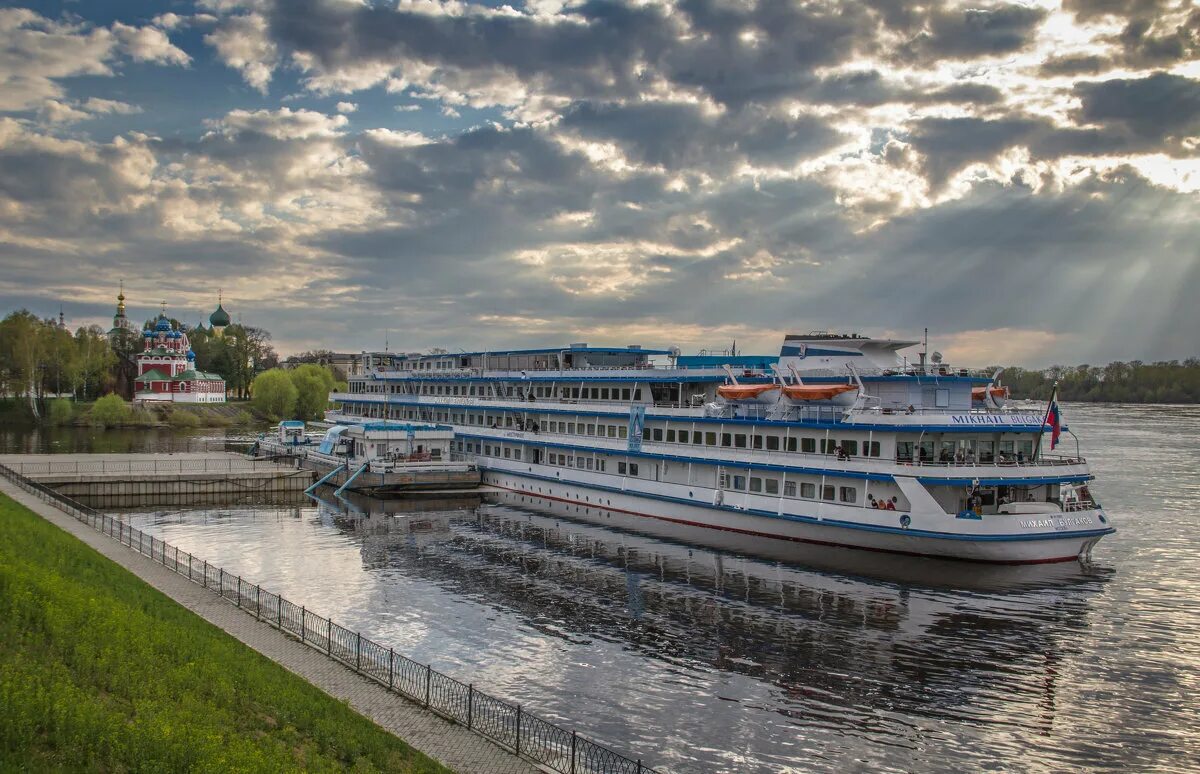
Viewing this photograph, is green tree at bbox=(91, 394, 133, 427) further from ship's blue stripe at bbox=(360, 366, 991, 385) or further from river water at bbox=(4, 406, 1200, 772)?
river water at bbox=(4, 406, 1200, 772)

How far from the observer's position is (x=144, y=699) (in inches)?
638

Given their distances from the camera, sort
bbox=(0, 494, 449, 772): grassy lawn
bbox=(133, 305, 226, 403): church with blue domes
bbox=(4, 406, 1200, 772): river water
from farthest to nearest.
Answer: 1. bbox=(133, 305, 226, 403): church with blue domes
2. bbox=(4, 406, 1200, 772): river water
3. bbox=(0, 494, 449, 772): grassy lawn

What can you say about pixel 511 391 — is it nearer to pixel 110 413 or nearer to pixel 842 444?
pixel 842 444

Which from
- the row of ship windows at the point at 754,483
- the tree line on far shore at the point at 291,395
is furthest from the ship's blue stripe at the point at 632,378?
the tree line on far shore at the point at 291,395

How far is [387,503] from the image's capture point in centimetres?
5966

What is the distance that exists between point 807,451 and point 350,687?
2845 cm

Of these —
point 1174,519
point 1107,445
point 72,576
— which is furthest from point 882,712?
point 1107,445

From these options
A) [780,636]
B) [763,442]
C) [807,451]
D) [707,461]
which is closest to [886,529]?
[807,451]

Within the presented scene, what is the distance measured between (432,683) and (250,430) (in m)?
117

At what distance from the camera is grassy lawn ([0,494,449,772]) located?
13828mm

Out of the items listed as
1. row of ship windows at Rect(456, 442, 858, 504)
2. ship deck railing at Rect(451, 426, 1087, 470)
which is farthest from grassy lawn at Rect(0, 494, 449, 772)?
ship deck railing at Rect(451, 426, 1087, 470)

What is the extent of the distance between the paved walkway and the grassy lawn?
65 centimetres

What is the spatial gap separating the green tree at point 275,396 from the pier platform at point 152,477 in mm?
72844

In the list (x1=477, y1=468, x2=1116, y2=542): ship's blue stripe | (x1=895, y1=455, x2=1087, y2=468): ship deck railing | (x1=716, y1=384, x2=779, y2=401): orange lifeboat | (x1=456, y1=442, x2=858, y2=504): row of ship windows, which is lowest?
(x1=477, y1=468, x2=1116, y2=542): ship's blue stripe
